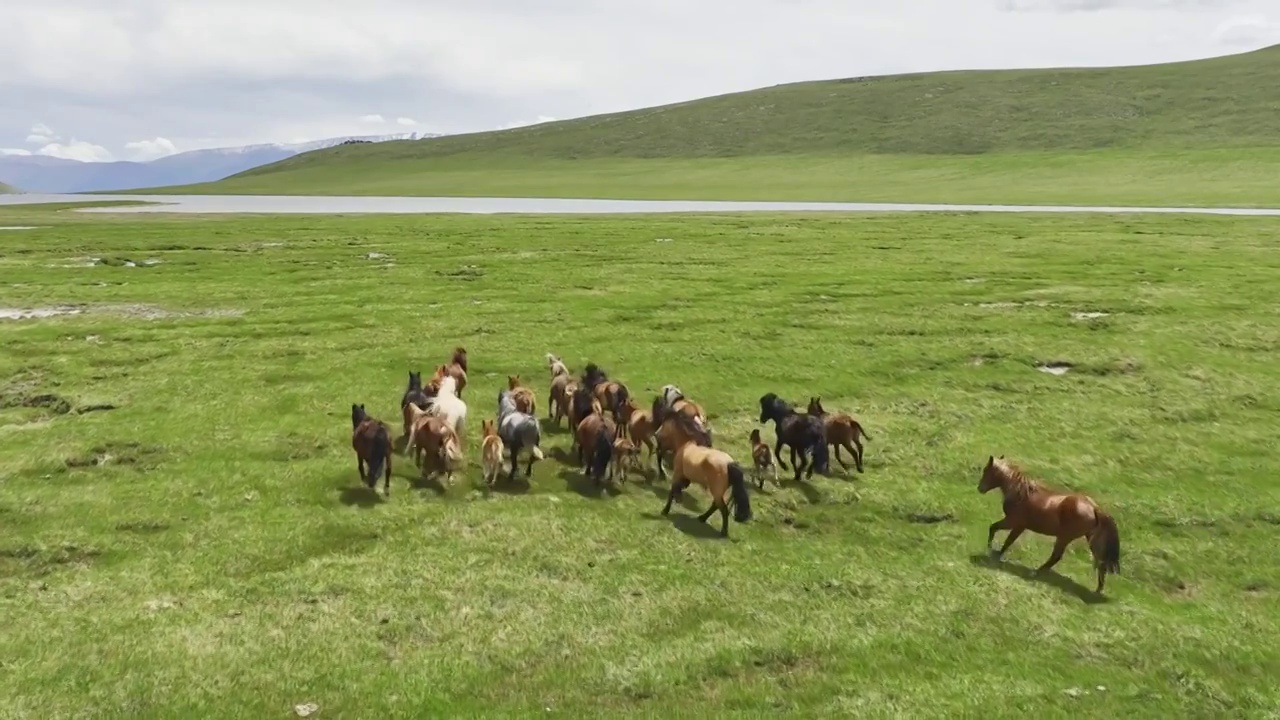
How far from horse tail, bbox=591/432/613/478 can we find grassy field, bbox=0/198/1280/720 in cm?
46

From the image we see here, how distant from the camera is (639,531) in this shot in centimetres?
1304

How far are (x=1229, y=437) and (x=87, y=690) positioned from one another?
20.0 m

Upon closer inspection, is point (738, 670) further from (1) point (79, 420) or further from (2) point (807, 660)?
(1) point (79, 420)

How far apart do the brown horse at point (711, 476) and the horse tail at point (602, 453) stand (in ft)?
4.04

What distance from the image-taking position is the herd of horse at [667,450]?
1184 cm

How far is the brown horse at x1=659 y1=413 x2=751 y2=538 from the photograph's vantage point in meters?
12.9

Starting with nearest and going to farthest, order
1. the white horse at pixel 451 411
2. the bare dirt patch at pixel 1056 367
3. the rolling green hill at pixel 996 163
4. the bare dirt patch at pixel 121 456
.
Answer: the bare dirt patch at pixel 121 456, the white horse at pixel 451 411, the bare dirt patch at pixel 1056 367, the rolling green hill at pixel 996 163

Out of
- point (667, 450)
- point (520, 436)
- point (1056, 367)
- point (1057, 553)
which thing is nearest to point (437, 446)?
point (520, 436)

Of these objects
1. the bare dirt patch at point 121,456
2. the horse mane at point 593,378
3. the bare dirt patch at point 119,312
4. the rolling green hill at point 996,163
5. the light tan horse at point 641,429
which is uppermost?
the rolling green hill at point 996,163

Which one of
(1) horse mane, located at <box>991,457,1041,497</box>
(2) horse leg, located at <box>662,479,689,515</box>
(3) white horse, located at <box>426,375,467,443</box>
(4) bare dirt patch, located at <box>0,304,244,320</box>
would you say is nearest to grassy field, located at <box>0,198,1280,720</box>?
(2) horse leg, located at <box>662,479,689,515</box>

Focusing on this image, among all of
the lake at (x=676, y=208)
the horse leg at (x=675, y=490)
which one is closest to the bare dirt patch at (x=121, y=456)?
the horse leg at (x=675, y=490)

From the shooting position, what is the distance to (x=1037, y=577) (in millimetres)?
11734

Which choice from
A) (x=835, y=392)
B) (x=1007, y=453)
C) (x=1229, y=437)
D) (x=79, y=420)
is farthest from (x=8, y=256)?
(x=1229, y=437)

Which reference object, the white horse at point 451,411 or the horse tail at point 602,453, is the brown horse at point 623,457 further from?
the white horse at point 451,411
